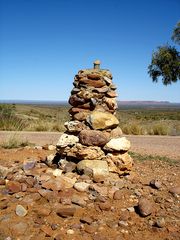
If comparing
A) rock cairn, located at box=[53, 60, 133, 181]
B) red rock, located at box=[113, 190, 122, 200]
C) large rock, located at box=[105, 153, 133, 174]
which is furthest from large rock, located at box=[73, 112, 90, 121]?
red rock, located at box=[113, 190, 122, 200]

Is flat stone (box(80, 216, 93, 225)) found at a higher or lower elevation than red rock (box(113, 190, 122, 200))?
lower

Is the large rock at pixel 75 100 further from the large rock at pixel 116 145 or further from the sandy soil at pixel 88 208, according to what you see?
the sandy soil at pixel 88 208

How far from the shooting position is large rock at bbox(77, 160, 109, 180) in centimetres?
561

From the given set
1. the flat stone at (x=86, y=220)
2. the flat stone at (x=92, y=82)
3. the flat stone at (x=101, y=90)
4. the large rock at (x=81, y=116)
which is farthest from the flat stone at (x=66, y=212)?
the flat stone at (x=92, y=82)

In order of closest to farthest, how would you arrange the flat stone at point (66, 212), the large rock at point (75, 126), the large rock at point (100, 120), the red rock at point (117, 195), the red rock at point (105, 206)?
the flat stone at point (66, 212) < the red rock at point (105, 206) < the red rock at point (117, 195) < the large rock at point (100, 120) < the large rock at point (75, 126)

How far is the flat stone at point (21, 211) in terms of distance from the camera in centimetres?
451

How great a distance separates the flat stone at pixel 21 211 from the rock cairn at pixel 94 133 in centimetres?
145

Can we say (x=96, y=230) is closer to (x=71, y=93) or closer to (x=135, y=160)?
(x=71, y=93)

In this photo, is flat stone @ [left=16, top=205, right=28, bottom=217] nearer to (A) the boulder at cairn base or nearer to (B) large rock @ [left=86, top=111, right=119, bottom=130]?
(A) the boulder at cairn base

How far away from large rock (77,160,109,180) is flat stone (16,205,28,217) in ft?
4.82

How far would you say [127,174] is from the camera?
6180 millimetres

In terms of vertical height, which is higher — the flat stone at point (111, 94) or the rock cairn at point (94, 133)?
the flat stone at point (111, 94)

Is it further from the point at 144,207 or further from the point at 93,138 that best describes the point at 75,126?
the point at 144,207

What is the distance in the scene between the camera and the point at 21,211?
4.55 m
